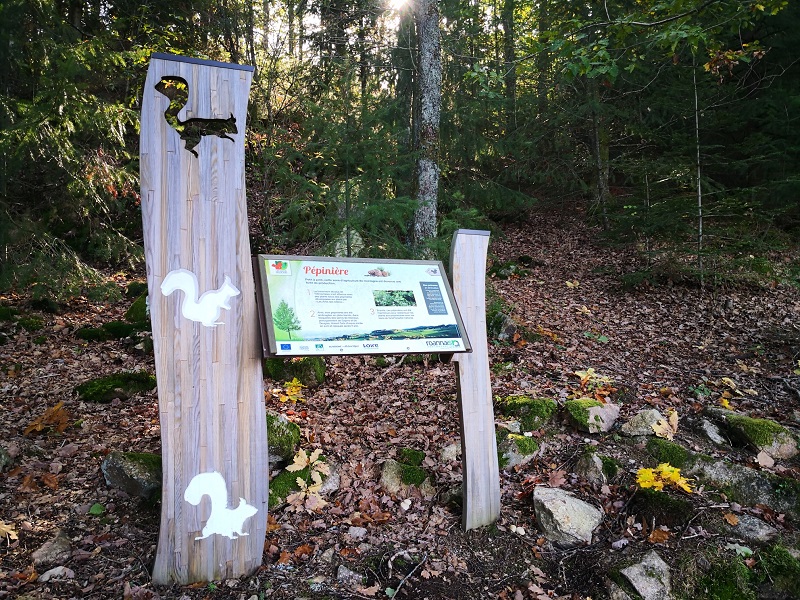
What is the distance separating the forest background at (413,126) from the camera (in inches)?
269

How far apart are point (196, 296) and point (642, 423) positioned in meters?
4.26

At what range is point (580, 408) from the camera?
510 centimetres

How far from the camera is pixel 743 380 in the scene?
6.54 m

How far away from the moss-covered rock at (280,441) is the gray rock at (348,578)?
119cm

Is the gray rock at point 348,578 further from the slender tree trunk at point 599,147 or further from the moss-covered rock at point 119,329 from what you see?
the slender tree trunk at point 599,147

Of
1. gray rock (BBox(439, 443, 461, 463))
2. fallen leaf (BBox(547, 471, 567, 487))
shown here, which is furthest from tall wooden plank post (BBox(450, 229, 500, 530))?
gray rock (BBox(439, 443, 461, 463))

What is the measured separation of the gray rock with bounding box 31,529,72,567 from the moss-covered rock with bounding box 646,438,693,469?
15.4 feet

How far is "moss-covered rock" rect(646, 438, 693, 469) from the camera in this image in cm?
449

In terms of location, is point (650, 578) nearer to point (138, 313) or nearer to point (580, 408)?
point (580, 408)

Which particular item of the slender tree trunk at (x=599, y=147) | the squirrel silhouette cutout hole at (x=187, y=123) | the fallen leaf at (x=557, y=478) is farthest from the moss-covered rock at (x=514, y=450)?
the slender tree trunk at (x=599, y=147)

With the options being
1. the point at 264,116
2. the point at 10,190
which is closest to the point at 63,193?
the point at 10,190

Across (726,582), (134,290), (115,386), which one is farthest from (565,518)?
(134,290)

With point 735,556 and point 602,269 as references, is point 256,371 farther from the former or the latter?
point 602,269

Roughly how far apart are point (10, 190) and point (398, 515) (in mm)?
9095
